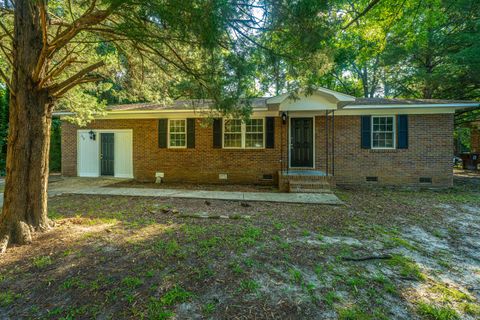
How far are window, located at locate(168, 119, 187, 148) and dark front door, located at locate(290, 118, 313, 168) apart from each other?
4.63m

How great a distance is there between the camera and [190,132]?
10242 mm

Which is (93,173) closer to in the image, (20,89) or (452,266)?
(20,89)

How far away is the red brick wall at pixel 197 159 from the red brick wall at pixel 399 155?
2.33 meters

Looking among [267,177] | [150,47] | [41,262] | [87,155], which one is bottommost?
[41,262]

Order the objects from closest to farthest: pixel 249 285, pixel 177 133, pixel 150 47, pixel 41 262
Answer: pixel 249 285
pixel 41 262
pixel 150 47
pixel 177 133

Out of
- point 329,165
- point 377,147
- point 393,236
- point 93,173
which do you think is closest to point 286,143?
point 329,165

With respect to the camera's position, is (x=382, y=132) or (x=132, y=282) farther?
(x=382, y=132)

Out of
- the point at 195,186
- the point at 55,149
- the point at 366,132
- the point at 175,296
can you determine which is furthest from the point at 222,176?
the point at 55,149

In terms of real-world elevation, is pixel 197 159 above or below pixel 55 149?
below

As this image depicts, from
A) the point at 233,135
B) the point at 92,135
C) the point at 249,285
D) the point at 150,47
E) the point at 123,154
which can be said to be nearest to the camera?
the point at 249,285

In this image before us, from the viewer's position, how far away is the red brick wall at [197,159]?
385 inches

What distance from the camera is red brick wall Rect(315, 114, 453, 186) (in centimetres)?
909

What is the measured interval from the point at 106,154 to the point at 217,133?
5656 millimetres

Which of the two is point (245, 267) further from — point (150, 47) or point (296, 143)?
point (296, 143)
